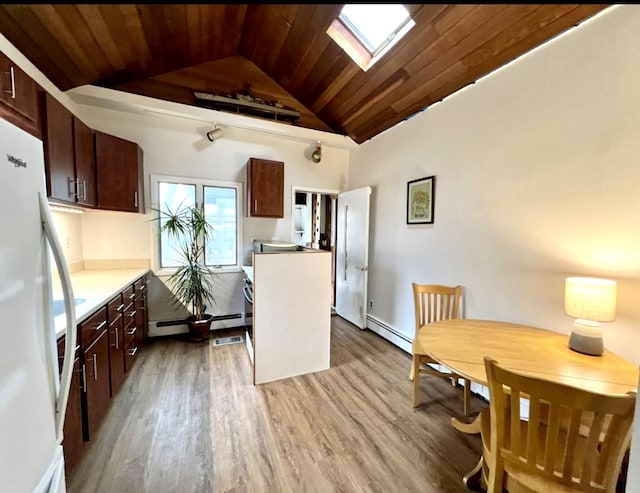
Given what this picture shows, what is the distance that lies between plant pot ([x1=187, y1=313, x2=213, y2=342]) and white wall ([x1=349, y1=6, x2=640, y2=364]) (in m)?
2.50

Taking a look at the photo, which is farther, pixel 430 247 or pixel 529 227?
pixel 430 247

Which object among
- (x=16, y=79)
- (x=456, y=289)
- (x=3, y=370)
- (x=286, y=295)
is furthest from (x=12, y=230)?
(x=456, y=289)

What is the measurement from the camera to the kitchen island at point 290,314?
2596 mm

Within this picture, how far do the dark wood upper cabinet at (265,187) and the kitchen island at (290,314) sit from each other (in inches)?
51.3

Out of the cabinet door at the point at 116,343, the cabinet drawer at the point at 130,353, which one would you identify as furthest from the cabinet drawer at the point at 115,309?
the cabinet drawer at the point at 130,353

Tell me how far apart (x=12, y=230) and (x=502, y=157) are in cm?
291

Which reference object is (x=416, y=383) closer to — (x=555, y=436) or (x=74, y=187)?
(x=555, y=436)

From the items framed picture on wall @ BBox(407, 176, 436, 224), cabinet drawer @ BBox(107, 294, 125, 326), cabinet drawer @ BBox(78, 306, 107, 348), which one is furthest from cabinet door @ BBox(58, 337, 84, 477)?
framed picture on wall @ BBox(407, 176, 436, 224)

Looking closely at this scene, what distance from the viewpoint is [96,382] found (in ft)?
6.26

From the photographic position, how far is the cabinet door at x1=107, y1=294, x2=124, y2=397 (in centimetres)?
215

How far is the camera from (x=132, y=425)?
208 cm

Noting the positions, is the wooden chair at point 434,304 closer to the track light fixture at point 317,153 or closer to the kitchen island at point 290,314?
the kitchen island at point 290,314

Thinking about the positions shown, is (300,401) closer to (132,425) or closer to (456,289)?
(132,425)

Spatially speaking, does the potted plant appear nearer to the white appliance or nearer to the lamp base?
the white appliance
